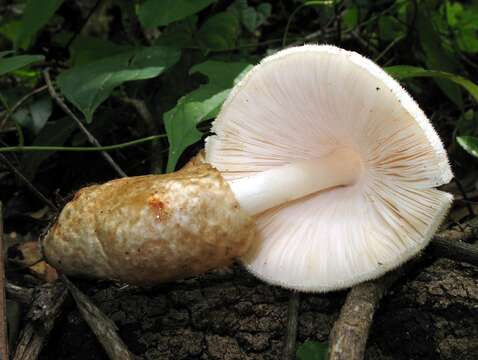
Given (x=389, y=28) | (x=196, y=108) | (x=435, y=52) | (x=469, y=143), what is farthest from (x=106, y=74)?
(x=389, y=28)

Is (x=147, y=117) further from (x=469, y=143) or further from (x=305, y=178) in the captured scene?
(x=469, y=143)

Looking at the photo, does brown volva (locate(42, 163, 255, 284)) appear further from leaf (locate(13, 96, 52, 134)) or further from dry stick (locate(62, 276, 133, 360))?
leaf (locate(13, 96, 52, 134))

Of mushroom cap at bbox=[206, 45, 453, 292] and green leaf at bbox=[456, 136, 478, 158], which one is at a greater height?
mushroom cap at bbox=[206, 45, 453, 292]

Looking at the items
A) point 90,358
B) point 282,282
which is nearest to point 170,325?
point 90,358

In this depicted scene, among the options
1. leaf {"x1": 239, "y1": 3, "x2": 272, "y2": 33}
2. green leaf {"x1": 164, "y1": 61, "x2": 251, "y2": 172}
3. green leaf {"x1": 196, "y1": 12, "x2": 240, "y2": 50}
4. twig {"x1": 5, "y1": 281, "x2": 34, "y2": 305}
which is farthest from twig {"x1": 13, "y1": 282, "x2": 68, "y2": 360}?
leaf {"x1": 239, "y1": 3, "x2": 272, "y2": 33}

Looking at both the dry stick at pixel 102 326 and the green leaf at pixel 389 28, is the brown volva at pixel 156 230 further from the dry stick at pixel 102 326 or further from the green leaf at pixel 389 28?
the green leaf at pixel 389 28

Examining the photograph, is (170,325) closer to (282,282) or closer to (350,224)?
(282,282)

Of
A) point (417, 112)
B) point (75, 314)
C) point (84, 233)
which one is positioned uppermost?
point (417, 112)
